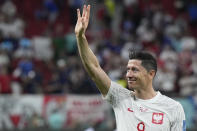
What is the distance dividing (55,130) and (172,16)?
659 centimetres

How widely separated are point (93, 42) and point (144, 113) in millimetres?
10542

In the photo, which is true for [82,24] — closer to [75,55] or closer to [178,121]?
[178,121]

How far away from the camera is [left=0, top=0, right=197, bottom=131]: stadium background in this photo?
41.8 feet

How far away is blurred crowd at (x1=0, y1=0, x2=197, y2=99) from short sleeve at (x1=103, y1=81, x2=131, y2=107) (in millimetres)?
6749

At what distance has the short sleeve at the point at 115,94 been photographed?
5.32 meters

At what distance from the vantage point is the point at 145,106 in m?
5.34

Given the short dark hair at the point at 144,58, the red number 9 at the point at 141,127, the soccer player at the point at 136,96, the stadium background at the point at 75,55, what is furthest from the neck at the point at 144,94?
the stadium background at the point at 75,55

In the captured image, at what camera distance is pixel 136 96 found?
5.47m

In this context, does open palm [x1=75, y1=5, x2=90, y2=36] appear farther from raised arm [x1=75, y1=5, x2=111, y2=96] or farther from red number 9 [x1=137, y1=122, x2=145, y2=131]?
red number 9 [x1=137, y1=122, x2=145, y2=131]

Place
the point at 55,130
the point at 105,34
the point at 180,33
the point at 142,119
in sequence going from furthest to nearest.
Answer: the point at 105,34
the point at 180,33
the point at 55,130
the point at 142,119

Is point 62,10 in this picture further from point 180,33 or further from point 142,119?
point 142,119

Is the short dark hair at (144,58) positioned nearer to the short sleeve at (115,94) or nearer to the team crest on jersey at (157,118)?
the short sleeve at (115,94)

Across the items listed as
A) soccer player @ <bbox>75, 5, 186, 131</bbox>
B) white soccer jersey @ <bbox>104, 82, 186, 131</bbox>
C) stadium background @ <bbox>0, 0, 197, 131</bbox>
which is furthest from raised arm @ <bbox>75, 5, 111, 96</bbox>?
stadium background @ <bbox>0, 0, 197, 131</bbox>

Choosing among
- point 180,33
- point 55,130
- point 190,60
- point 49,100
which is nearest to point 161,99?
point 55,130
